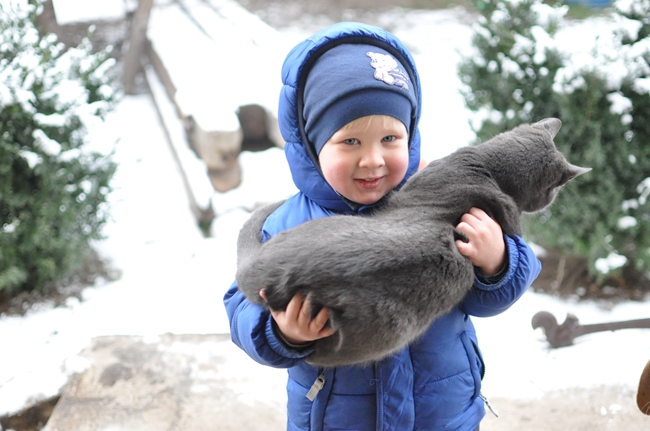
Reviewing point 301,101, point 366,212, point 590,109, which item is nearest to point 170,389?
point 366,212

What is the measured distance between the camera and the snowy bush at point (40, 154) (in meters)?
3.17

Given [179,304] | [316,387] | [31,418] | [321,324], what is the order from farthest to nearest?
[179,304] < [31,418] < [316,387] < [321,324]

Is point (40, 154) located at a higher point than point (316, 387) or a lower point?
lower

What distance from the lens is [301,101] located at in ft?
4.81

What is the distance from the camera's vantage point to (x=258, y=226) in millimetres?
1587

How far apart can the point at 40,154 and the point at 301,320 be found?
266 cm

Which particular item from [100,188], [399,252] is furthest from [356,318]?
[100,188]

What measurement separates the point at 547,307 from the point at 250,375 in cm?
182

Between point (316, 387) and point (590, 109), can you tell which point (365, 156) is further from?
point (590, 109)

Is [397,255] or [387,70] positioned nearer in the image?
[397,255]

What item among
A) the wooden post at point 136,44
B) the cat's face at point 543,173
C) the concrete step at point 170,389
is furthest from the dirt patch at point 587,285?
the wooden post at point 136,44

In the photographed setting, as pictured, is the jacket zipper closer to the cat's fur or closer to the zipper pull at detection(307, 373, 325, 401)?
the zipper pull at detection(307, 373, 325, 401)

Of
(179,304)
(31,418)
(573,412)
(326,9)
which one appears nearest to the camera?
(573,412)

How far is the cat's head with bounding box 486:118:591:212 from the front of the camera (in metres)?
1.43
